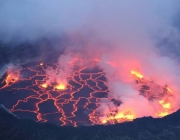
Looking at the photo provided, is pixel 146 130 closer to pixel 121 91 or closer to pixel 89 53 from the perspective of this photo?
pixel 121 91

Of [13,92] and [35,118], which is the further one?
[13,92]

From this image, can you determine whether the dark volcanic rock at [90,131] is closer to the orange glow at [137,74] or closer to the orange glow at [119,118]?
the orange glow at [119,118]

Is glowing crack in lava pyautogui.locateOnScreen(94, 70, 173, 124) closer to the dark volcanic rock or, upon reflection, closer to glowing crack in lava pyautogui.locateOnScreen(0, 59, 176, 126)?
glowing crack in lava pyautogui.locateOnScreen(0, 59, 176, 126)

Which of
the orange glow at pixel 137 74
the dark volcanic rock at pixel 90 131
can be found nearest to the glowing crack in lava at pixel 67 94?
the orange glow at pixel 137 74

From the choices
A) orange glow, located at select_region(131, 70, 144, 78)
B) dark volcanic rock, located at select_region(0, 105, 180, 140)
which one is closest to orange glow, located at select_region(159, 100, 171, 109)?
dark volcanic rock, located at select_region(0, 105, 180, 140)

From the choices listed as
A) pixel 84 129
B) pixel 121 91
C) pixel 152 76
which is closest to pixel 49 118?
pixel 84 129

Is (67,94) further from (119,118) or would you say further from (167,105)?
(167,105)

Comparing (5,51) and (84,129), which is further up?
(5,51)
